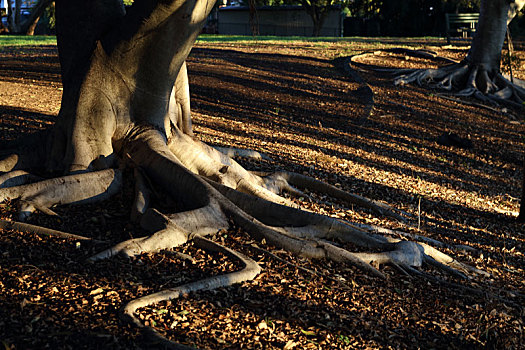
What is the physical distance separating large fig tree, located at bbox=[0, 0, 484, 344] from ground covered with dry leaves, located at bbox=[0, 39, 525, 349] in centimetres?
18

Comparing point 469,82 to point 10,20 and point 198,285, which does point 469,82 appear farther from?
point 10,20

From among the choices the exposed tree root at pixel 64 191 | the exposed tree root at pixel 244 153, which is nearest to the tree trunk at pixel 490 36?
the exposed tree root at pixel 244 153

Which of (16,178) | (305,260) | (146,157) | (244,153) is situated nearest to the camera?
(305,260)

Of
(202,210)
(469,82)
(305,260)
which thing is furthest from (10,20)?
(305,260)

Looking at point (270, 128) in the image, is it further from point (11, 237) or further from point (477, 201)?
point (11, 237)

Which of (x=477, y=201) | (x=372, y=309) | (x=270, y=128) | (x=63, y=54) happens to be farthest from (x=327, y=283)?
(x=270, y=128)

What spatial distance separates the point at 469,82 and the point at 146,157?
14464mm

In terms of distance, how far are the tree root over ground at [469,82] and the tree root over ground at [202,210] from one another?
12.2 m

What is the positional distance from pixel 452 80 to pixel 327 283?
1521 cm

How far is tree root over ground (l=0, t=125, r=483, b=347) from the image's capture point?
5176mm

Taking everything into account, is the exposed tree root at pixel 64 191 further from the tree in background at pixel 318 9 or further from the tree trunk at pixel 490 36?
the tree in background at pixel 318 9

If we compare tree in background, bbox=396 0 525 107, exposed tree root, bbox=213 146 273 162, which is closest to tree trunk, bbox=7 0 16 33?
tree in background, bbox=396 0 525 107

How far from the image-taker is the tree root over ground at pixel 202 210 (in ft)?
17.0

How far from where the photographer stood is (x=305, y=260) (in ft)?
17.0
